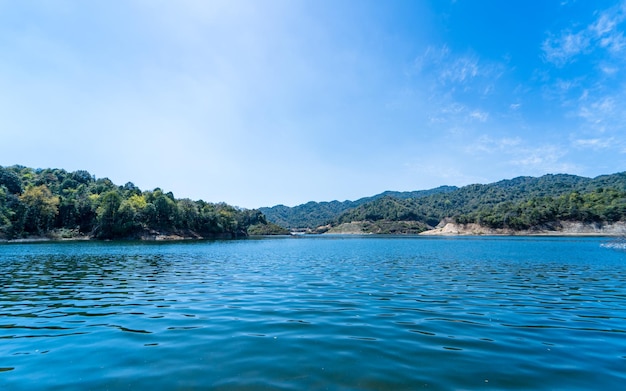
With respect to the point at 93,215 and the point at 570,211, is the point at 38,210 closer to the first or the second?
the point at 93,215

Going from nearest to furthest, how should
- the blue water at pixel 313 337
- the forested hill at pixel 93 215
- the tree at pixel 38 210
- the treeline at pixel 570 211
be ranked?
the blue water at pixel 313 337 < the forested hill at pixel 93 215 < the tree at pixel 38 210 < the treeline at pixel 570 211

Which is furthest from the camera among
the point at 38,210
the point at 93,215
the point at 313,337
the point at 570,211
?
the point at 570,211

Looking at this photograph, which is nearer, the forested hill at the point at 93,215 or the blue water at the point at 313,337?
the blue water at the point at 313,337

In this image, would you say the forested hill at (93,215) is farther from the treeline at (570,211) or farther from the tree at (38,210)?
the treeline at (570,211)

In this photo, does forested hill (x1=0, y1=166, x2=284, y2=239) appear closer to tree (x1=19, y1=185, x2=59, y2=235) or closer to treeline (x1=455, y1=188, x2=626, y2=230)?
tree (x1=19, y1=185, x2=59, y2=235)

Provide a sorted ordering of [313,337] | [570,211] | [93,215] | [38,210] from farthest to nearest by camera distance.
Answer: [570,211] < [93,215] < [38,210] < [313,337]

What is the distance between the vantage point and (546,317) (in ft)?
44.9

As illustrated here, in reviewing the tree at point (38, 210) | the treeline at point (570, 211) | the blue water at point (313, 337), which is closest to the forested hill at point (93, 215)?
the tree at point (38, 210)

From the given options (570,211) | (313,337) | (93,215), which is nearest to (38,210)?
(93,215)

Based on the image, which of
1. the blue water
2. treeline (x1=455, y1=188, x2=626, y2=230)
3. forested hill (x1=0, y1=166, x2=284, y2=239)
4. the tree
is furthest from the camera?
treeline (x1=455, y1=188, x2=626, y2=230)

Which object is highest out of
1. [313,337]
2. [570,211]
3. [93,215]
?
[570,211]

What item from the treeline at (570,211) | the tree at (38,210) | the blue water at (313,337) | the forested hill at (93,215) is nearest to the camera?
the blue water at (313,337)

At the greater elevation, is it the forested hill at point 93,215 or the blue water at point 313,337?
the forested hill at point 93,215

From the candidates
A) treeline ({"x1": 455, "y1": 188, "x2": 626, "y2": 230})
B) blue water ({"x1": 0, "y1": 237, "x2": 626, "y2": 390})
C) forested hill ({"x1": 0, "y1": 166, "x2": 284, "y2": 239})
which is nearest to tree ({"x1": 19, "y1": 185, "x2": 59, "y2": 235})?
forested hill ({"x1": 0, "y1": 166, "x2": 284, "y2": 239})
